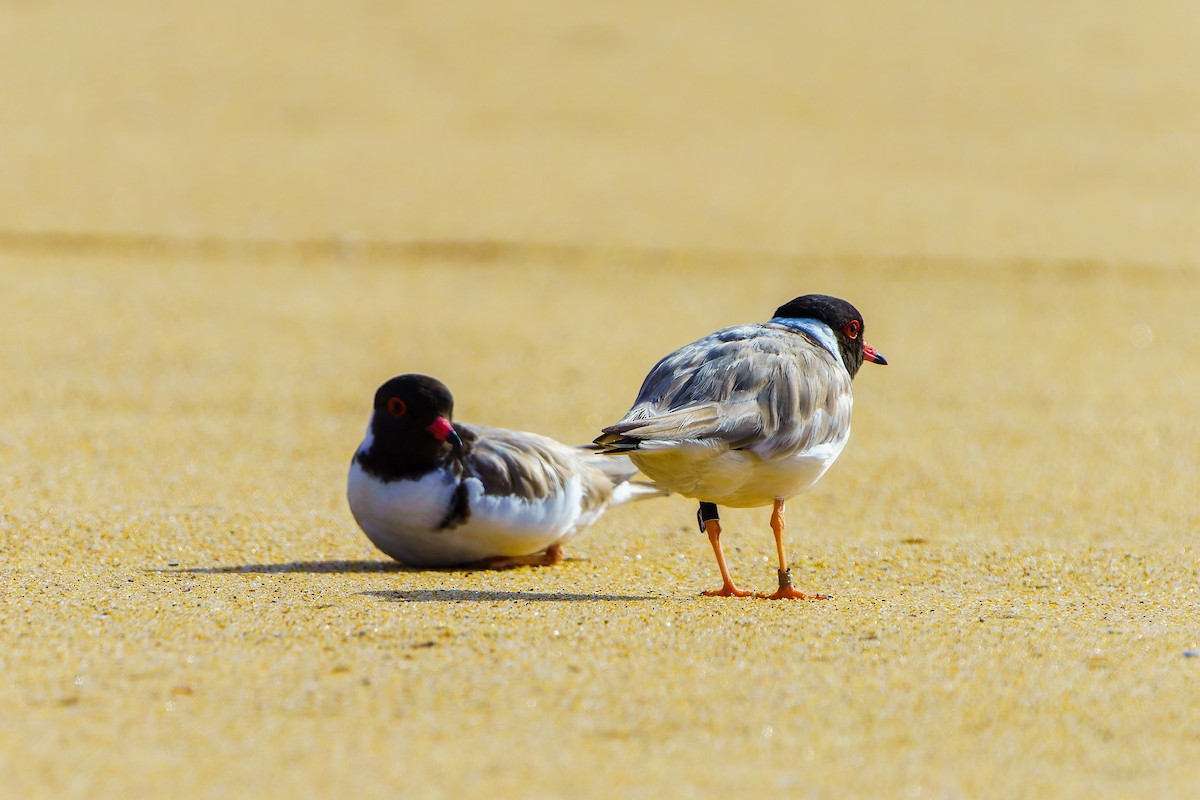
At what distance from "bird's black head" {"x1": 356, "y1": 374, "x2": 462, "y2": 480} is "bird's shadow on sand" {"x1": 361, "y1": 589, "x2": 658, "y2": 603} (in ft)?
2.53

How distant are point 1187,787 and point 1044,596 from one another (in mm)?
2418

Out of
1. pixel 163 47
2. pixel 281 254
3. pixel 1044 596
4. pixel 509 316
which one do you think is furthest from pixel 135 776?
pixel 163 47

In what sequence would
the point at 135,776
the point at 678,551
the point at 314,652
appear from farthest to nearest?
the point at 678,551 < the point at 314,652 < the point at 135,776

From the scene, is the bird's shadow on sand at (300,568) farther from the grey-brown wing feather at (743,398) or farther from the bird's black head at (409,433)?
the grey-brown wing feather at (743,398)

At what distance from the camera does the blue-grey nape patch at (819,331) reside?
5.86m

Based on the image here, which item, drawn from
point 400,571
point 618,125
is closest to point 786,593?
point 400,571

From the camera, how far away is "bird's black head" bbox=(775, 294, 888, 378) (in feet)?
19.5

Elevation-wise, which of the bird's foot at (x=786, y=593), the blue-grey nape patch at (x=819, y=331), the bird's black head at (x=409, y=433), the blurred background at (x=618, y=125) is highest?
the blurred background at (x=618, y=125)

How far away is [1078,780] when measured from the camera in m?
3.40

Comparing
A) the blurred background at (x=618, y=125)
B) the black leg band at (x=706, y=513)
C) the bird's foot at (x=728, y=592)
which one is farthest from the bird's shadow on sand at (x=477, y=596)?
the blurred background at (x=618, y=125)

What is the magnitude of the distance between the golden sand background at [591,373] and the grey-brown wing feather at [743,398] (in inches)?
24.6

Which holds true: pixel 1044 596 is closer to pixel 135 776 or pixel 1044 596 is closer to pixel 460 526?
pixel 460 526

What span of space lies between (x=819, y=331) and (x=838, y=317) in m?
0.13

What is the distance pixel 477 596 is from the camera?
5336 millimetres
